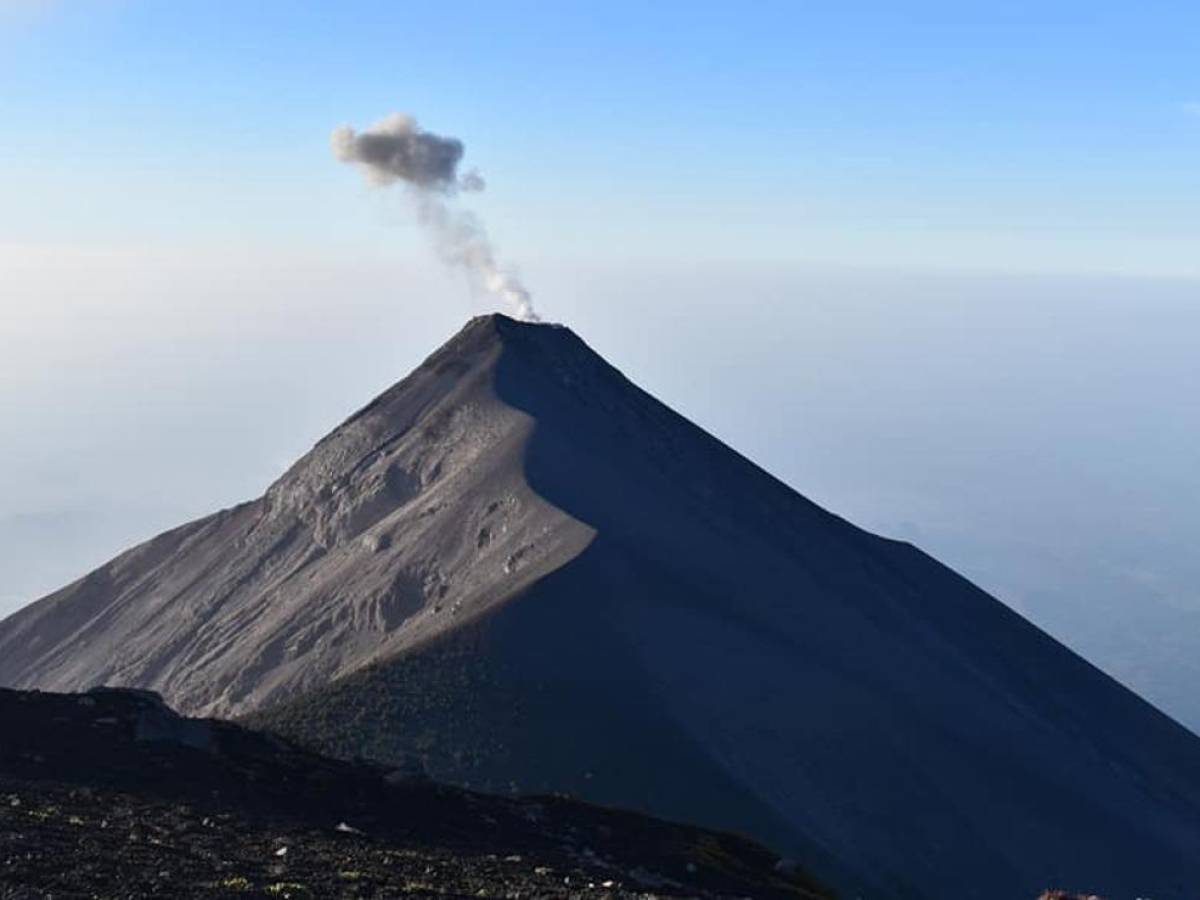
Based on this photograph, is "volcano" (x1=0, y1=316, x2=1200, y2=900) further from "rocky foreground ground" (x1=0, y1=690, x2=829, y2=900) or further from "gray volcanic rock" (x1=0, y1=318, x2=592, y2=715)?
"rocky foreground ground" (x1=0, y1=690, x2=829, y2=900)

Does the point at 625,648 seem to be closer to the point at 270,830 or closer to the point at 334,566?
the point at 334,566

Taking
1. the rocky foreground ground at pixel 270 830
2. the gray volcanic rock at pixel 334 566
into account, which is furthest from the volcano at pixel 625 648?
the rocky foreground ground at pixel 270 830

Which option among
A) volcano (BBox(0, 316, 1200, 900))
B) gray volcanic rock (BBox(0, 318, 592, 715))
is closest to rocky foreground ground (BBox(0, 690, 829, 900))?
volcano (BBox(0, 316, 1200, 900))

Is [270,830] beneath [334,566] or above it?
beneath

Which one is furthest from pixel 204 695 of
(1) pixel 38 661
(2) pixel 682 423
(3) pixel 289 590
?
(2) pixel 682 423

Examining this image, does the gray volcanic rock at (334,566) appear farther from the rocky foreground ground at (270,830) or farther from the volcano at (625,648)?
the rocky foreground ground at (270,830)

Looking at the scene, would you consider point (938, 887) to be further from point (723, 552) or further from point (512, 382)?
point (512, 382)

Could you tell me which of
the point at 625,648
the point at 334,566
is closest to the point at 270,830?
the point at 625,648
